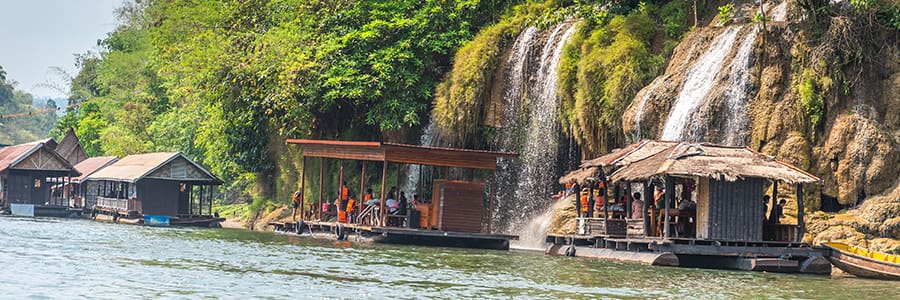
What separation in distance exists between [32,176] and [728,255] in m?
41.2

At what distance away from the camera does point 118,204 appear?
178 ft

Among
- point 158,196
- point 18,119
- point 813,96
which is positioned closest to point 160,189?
point 158,196

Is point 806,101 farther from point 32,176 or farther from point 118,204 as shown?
point 32,176

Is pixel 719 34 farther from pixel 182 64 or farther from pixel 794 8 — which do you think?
pixel 182 64

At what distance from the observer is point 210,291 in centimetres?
1945

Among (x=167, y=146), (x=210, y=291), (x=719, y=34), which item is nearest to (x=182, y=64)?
(x=167, y=146)

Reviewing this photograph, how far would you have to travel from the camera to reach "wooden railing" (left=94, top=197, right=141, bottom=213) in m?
52.1

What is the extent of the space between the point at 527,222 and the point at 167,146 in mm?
32735

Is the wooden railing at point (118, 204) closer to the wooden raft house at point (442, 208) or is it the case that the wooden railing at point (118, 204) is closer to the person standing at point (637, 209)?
the wooden raft house at point (442, 208)

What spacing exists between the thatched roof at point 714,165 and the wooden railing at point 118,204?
1146 inches

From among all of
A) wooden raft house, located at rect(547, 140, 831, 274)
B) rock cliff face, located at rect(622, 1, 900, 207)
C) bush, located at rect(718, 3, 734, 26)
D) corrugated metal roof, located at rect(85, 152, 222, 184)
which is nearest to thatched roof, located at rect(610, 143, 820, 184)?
wooden raft house, located at rect(547, 140, 831, 274)

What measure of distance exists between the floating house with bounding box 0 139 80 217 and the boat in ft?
127

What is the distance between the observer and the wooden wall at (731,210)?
26.5 meters

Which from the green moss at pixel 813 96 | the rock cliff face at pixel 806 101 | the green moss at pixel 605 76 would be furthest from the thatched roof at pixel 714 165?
the green moss at pixel 605 76
